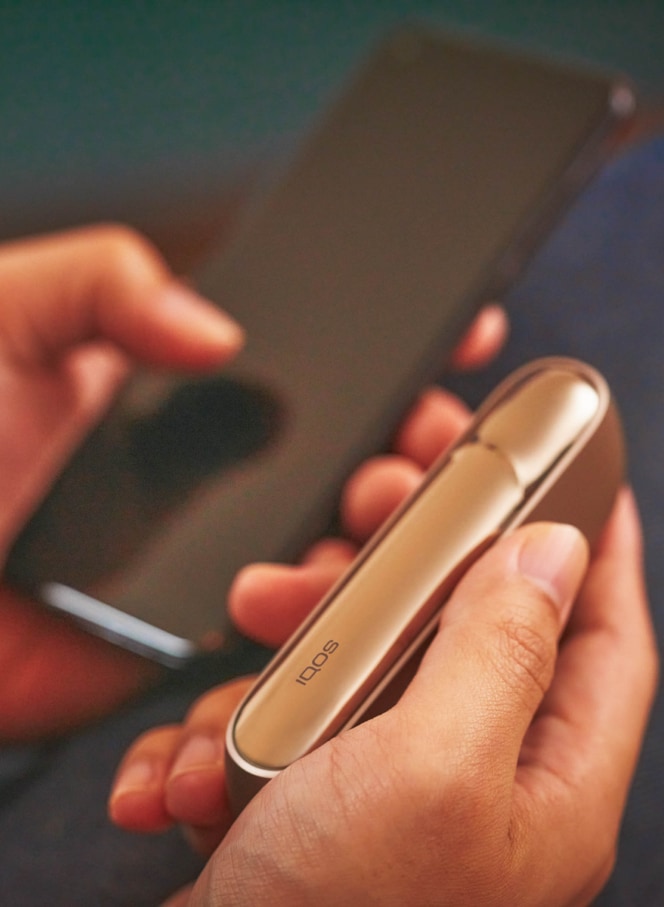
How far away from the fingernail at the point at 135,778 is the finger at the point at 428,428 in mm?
282

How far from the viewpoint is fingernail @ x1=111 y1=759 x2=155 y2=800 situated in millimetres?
457

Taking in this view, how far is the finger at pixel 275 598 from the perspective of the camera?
20.0 inches

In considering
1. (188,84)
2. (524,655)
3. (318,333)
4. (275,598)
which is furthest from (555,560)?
(188,84)

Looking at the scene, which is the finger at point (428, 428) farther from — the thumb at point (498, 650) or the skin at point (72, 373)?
the thumb at point (498, 650)

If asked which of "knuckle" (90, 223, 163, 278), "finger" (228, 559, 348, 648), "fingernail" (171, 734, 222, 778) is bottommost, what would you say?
"fingernail" (171, 734, 222, 778)

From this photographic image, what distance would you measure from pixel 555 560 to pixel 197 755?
0.22 meters

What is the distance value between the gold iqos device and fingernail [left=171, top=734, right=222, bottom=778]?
0.24 ft

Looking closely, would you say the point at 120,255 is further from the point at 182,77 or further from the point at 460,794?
the point at 182,77

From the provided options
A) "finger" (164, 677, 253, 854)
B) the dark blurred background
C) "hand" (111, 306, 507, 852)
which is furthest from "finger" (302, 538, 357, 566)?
the dark blurred background

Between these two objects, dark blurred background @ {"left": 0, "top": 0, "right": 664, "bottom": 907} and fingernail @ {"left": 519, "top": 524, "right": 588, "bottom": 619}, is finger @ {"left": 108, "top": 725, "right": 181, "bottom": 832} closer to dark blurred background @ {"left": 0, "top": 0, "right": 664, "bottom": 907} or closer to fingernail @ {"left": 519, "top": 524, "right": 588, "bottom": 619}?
fingernail @ {"left": 519, "top": 524, "right": 588, "bottom": 619}

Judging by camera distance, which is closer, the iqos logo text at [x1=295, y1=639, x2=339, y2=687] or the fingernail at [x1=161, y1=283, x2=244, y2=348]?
the iqos logo text at [x1=295, y1=639, x2=339, y2=687]

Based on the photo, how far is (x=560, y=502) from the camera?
39 cm

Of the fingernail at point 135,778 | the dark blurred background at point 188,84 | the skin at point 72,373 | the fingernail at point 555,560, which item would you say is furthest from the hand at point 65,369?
the dark blurred background at point 188,84

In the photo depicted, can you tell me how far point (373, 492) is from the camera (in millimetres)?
581
